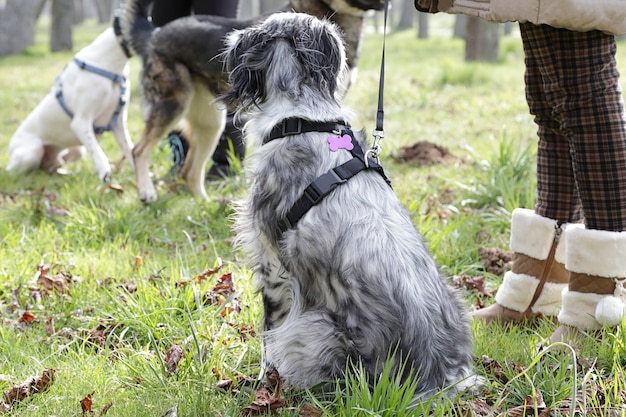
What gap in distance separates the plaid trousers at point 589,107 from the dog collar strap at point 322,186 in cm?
86

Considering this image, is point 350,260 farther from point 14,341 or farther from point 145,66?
point 145,66

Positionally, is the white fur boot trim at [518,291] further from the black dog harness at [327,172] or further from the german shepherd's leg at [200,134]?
the german shepherd's leg at [200,134]

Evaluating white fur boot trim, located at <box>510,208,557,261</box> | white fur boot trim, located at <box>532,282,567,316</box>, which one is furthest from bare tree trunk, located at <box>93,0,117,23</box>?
white fur boot trim, located at <box>532,282,567,316</box>

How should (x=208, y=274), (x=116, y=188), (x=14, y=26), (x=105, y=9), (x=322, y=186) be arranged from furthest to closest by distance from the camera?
(x=105, y=9) → (x=14, y=26) → (x=116, y=188) → (x=208, y=274) → (x=322, y=186)

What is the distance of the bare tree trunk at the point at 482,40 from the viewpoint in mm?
13965

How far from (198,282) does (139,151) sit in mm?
2267

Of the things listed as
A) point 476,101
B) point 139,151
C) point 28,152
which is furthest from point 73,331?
point 476,101

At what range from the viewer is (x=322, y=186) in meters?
2.42

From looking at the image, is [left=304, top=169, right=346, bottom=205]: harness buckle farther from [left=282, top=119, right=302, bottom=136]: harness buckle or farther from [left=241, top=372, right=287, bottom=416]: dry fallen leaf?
[left=241, top=372, right=287, bottom=416]: dry fallen leaf

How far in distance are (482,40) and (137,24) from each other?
10.0 metres

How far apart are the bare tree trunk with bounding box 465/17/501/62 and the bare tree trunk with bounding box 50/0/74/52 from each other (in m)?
12.4

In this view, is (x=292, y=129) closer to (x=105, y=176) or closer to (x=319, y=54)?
(x=319, y=54)

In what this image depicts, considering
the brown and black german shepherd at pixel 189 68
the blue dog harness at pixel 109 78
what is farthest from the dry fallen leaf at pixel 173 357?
the blue dog harness at pixel 109 78

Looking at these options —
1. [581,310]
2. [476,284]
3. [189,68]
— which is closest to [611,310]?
[581,310]
